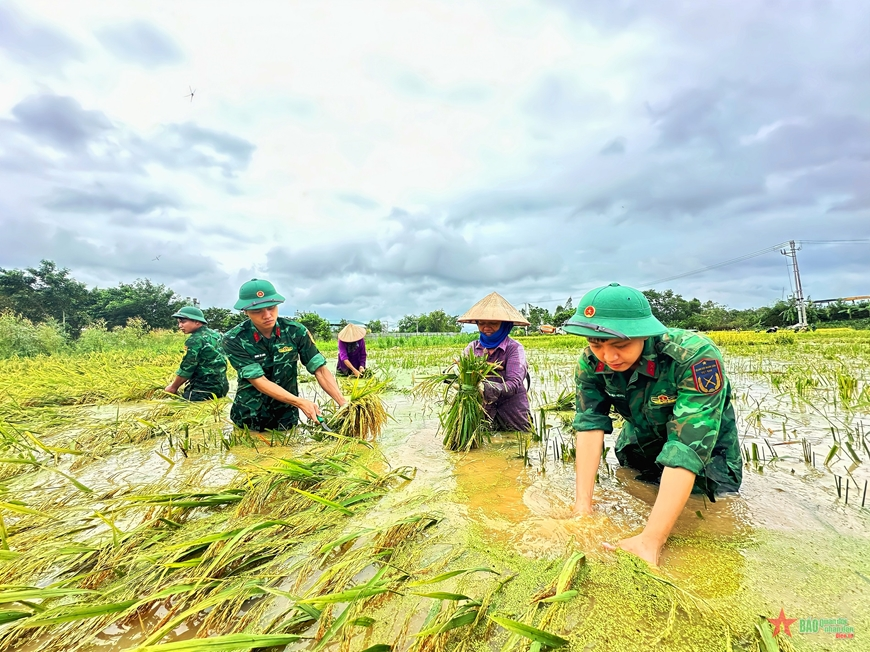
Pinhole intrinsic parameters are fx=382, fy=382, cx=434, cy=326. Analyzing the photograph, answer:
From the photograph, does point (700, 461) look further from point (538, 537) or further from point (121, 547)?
point (121, 547)

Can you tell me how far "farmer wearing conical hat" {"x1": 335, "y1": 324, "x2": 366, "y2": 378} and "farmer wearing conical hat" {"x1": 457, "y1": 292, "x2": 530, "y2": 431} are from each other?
150 inches

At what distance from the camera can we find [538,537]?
6.48 feet

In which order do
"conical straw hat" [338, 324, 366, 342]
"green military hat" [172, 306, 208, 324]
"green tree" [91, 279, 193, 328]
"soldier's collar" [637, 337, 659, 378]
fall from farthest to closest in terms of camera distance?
"green tree" [91, 279, 193, 328] → "conical straw hat" [338, 324, 366, 342] → "green military hat" [172, 306, 208, 324] → "soldier's collar" [637, 337, 659, 378]

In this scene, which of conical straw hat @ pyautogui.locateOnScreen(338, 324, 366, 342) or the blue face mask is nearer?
the blue face mask

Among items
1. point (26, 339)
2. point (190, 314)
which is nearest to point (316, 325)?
point (26, 339)

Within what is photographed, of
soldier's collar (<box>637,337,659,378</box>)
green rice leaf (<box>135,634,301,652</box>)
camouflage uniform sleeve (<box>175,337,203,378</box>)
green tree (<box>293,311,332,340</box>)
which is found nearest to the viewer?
green rice leaf (<box>135,634,301,652</box>)

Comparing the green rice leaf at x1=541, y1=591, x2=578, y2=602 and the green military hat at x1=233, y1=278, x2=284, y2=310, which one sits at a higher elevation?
the green military hat at x1=233, y1=278, x2=284, y2=310

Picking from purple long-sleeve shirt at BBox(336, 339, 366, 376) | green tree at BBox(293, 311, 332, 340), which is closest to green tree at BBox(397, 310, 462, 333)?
green tree at BBox(293, 311, 332, 340)

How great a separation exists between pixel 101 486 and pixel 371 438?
2.16m

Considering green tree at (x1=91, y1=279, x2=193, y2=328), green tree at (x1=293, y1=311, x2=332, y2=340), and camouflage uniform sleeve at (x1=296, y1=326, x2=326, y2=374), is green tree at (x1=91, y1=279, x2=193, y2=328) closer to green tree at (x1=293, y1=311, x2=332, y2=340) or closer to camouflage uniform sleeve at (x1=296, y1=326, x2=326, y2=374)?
green tree at (x1=293, y1=311, x2=332, y2=340)

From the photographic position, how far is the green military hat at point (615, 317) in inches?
72.4

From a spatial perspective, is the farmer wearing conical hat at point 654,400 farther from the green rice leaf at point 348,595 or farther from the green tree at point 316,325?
the green tree at point 316,325

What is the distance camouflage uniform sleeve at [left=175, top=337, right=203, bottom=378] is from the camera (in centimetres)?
517

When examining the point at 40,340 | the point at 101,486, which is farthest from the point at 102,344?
the point at 101,486
